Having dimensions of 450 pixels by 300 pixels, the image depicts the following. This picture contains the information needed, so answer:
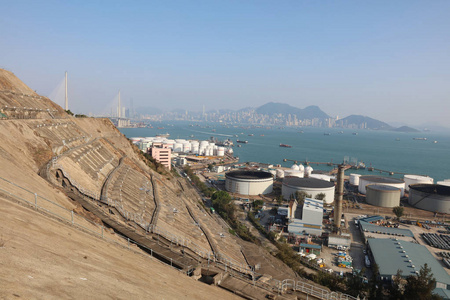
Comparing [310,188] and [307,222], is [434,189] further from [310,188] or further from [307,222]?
[307,222]

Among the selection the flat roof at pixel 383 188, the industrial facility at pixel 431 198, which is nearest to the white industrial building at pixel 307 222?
the flat roof at pixel 383 188

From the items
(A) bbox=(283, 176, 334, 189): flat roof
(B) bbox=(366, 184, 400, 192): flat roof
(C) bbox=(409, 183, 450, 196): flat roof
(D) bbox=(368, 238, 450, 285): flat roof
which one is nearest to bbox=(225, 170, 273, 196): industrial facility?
(A) bbox=(283, 176, 334, 189): flat roof

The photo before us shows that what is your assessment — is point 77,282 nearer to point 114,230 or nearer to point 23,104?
point 114,230

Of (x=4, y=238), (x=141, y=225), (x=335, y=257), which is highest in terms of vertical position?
(x=4, y=238)

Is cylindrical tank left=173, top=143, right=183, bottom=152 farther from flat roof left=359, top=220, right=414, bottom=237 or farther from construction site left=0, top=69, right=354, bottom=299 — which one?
construction site left=0, top=69, right=354, bottom=299

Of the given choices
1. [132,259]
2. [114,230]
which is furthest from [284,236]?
[132,259]

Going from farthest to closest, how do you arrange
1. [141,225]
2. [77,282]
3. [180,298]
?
[141,225]
[180,298]
[77,282]

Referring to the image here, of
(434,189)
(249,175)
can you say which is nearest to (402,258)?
(434,189)
